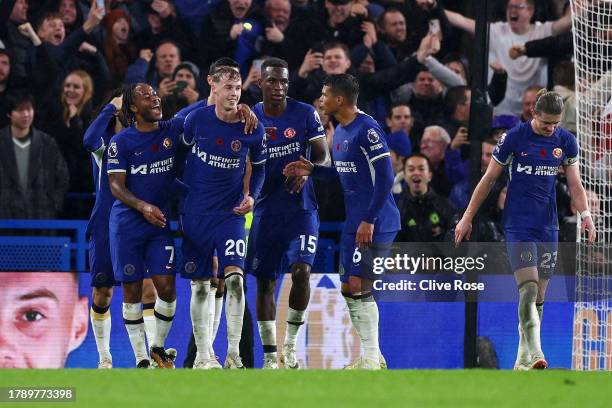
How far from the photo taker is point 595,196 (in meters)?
11.3

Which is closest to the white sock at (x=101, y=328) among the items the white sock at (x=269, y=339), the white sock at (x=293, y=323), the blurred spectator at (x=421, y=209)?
the white sock at (x=269, y=339)

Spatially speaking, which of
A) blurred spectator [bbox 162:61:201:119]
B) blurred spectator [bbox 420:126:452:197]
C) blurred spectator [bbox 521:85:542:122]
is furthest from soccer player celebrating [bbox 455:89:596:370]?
blurred spectator [bbox 162:61:201:119]

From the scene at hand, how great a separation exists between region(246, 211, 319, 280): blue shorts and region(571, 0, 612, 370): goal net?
241 centimetres

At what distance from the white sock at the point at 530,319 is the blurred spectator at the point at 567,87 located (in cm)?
343

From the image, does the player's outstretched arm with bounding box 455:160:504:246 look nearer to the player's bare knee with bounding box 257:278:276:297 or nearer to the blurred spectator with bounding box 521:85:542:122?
the player's bare knee with bounding box 257:278:276:297

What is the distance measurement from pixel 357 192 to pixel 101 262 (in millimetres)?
2066

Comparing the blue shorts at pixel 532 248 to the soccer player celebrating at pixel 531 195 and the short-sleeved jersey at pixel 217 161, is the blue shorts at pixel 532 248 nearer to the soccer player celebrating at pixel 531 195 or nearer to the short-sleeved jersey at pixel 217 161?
the soccer player celebrating at pixel 531 195

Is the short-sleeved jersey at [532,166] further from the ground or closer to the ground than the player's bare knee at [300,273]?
further from the ground

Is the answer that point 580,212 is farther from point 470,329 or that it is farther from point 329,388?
point 329,388

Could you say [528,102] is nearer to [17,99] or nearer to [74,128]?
[74,128]

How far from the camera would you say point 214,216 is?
916 cm

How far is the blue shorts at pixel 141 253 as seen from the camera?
361 inches

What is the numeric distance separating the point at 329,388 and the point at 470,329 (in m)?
3.93

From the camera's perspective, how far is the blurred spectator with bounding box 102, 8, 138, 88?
1302cm
